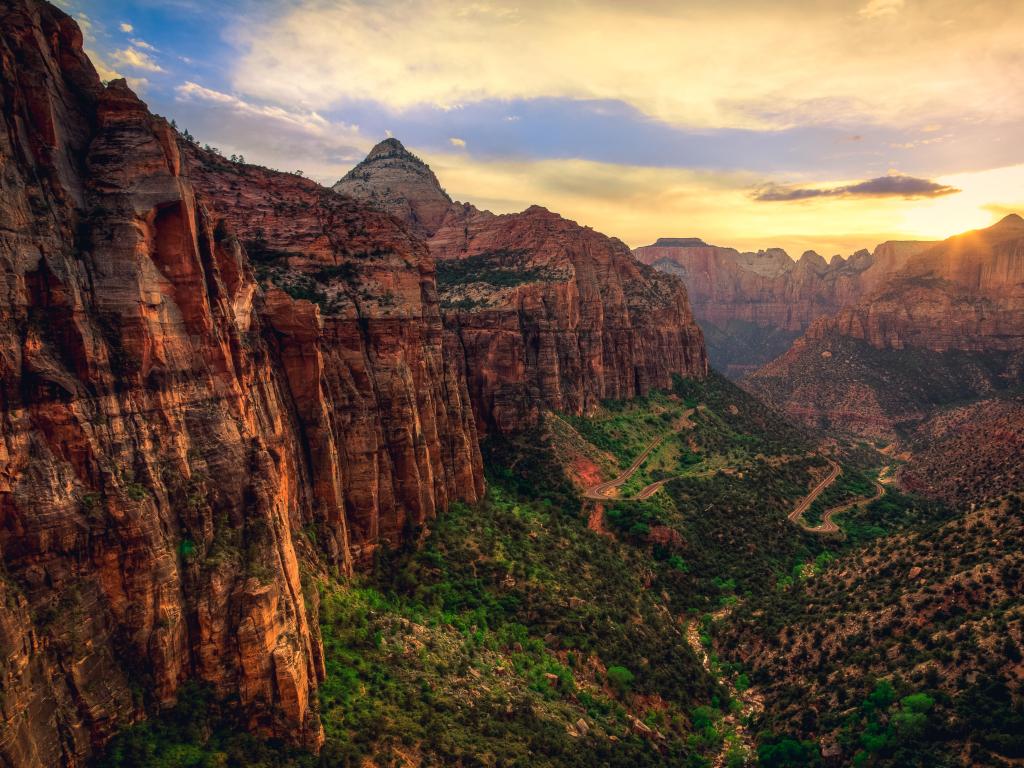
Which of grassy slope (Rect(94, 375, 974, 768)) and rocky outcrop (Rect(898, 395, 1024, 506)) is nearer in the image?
grassy slope (Rect(94, 375, 974, 768))

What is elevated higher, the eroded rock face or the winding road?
the eroded rock face

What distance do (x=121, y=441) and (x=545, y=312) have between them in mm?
93075

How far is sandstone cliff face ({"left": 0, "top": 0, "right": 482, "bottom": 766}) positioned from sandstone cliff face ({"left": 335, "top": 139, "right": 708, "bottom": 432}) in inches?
2383

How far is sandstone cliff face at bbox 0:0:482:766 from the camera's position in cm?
2581

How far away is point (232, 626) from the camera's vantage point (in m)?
32.4

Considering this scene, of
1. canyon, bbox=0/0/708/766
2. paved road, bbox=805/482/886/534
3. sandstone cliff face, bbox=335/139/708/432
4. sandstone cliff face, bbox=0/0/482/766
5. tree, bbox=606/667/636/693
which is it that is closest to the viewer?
sandstone cliff face, bbox=0/0/482/766

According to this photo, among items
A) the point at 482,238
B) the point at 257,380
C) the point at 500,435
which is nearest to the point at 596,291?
the point at 482,238

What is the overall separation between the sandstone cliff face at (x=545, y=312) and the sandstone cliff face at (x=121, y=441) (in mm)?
60536

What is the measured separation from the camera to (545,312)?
387 feet

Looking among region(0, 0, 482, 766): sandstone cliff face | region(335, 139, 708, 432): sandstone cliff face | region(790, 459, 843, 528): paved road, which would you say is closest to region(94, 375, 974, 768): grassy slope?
region(790, 459, 843, 528): paved road

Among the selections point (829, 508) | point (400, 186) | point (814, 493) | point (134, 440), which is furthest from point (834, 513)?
point (400, 186)

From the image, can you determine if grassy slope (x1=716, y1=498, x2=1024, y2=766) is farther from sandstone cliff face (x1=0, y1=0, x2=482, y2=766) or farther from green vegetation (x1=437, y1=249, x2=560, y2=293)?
green vegetation (x1=437, y1=249, x2=560, y2=293)

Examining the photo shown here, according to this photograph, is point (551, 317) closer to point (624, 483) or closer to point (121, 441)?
point (624, 483)

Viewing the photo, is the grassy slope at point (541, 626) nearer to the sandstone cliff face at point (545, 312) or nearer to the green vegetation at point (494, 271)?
the sandstone cliff face at point (545, 312)
